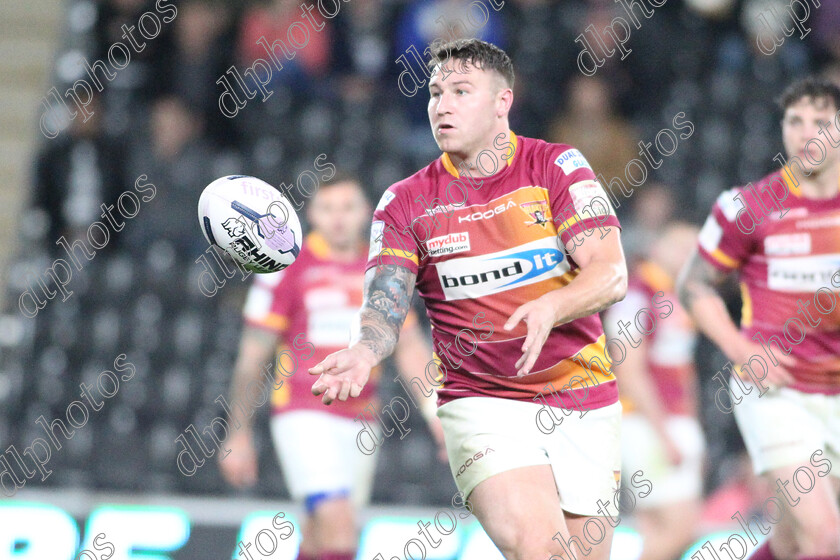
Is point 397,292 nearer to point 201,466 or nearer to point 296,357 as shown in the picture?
point 296,357

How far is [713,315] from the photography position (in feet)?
16.5

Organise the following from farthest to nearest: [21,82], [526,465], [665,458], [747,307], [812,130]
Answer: [21,82] < [665,458] < [747,307] < [812,130] < [526,465]

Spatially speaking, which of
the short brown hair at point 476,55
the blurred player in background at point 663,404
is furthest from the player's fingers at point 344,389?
the blurred player in background at point 663,404

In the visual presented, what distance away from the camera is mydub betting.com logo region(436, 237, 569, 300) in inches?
157

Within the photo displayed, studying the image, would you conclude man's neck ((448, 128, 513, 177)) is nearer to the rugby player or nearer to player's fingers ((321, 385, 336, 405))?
the rugby player

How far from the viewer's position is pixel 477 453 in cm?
390

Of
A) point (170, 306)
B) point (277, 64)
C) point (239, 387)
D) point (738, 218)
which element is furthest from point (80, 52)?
point (738, 218)

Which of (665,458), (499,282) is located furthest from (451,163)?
(665,458)

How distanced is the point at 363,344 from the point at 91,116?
6.76 m

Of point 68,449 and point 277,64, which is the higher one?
point 277,64

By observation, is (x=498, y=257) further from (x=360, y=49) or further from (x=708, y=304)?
(x=360, y=49)

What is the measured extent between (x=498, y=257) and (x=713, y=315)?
1.52m

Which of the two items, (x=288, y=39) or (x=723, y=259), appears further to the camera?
(x=288, y=39)

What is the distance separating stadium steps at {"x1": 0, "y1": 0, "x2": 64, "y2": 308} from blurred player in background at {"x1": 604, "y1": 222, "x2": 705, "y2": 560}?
20.5 ft
